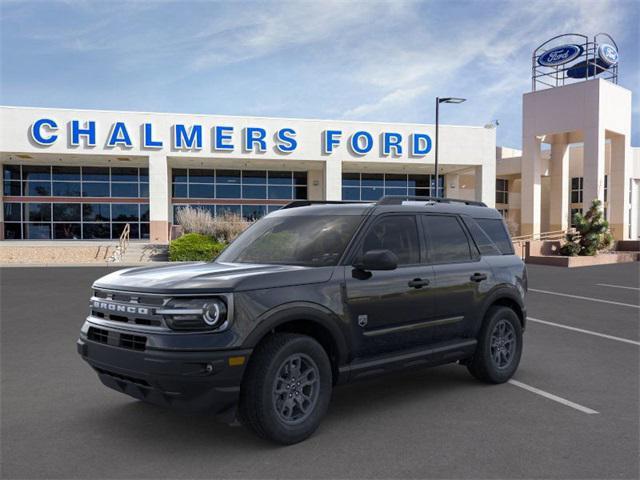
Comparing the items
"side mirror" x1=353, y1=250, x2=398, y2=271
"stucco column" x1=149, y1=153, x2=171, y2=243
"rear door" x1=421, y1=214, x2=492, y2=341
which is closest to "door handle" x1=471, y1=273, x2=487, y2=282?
"rear door" x1=421, y1=214, x2=492, y2=341

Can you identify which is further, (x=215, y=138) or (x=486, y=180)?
(x=486, y=180)

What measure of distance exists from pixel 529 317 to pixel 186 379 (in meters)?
8.22

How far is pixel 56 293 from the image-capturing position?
46.1 feet

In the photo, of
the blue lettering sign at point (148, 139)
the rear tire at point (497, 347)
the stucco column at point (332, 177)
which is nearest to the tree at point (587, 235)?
the stucco column at point (332, 177)

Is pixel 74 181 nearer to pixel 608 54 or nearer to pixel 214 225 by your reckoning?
pixel 214 225

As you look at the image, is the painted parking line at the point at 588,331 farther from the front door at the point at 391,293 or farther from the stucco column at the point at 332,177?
the stucco column at the point at 332,177

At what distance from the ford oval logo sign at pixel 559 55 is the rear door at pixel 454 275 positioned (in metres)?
35.4

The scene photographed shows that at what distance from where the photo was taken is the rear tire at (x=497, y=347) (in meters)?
5.96

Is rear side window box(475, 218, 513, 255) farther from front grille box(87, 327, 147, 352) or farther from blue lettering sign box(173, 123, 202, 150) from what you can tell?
blue lettering sign box(173, 123, 202, 150)

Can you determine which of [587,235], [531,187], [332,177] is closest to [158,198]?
[332,177]

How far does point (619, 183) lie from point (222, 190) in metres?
26.5

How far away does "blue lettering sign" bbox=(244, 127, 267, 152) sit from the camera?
33.1m

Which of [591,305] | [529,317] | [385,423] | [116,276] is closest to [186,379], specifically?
[116,276]

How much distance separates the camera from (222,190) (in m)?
38.1
